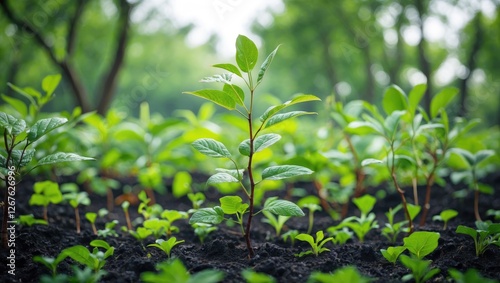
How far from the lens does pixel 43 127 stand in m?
1.51

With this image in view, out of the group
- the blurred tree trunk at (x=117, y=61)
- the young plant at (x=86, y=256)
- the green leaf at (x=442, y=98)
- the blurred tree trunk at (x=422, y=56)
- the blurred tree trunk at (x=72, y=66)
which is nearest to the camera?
the young plant at (x=86, y=256)

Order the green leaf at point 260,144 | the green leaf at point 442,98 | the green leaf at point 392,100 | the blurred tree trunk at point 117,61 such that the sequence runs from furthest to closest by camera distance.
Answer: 1. the blurred tree trunk at point 117,61
2. the green leaf at point 392,100
3. the green leaf at point 442,98
4. the green leaf at point 260,144

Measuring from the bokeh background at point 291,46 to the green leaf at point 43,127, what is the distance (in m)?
3.79

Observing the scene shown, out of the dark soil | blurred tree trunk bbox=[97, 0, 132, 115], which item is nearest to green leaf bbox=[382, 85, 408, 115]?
the dark soil

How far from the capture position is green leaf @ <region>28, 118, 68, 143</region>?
1.47 meters

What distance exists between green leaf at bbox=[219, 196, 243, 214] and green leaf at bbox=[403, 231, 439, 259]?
668mm

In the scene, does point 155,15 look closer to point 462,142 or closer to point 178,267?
point 462,142

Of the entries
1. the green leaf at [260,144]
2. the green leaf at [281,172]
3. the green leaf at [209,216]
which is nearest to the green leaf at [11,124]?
the green leaf at [209,216]

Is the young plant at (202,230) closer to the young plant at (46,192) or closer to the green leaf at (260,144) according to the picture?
the green leaf at (260,144)

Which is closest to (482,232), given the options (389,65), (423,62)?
(423,62)

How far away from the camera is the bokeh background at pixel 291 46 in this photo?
6633 millimetres

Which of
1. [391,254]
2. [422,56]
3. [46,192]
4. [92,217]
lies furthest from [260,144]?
[422,56]

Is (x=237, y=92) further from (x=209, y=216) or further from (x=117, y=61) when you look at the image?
(x=117, y=61)

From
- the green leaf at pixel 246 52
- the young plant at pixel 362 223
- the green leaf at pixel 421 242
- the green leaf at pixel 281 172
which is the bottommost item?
the young plant at pixel 362 223
